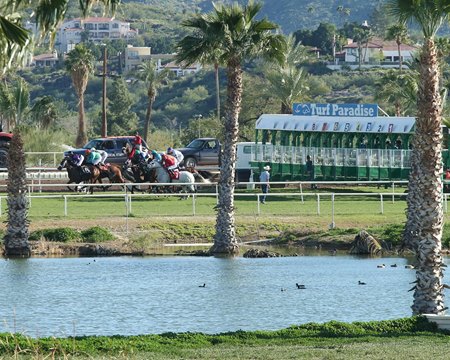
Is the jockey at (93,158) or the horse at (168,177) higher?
the jockey at (93,158)

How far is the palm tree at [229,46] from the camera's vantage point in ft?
142

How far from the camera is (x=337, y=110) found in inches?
2625

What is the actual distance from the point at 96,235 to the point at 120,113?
99.5 m

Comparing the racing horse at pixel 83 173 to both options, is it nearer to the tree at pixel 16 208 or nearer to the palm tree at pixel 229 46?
the tree at pixel 16 208

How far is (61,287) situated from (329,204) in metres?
19.5

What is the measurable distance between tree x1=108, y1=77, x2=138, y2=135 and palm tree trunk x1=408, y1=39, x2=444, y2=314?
102334 mm

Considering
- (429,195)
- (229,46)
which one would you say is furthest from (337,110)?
(429,195)

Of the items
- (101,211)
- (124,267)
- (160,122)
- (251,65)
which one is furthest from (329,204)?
(251,65)

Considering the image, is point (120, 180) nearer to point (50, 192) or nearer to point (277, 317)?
point (50, 192)

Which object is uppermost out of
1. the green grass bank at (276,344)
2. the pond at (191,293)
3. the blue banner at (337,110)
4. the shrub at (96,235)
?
the blue banner at (337,110)

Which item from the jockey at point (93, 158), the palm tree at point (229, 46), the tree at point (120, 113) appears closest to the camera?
the palm tree at point (229, 46)

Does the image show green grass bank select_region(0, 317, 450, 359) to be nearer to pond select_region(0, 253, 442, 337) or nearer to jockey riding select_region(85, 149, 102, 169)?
pond select_region(0, 253, 442, 337)

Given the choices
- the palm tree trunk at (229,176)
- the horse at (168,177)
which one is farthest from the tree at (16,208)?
the horse at (168,177)

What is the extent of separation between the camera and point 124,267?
3938cm
